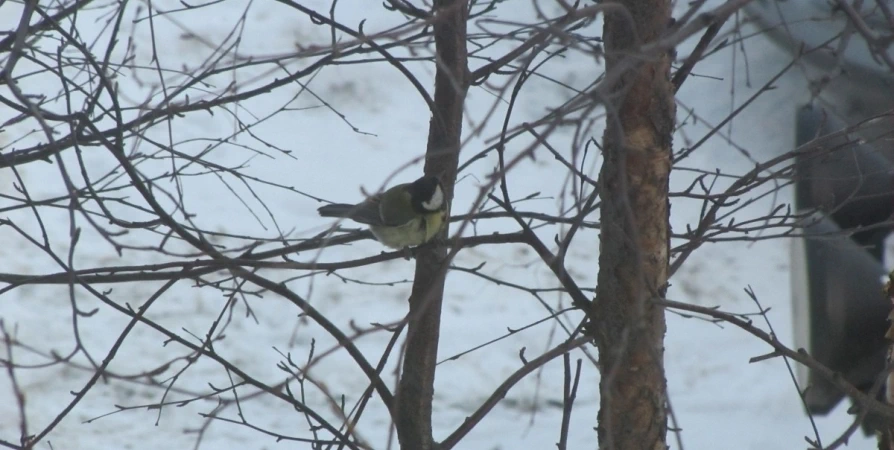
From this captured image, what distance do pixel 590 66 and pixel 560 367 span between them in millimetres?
4299

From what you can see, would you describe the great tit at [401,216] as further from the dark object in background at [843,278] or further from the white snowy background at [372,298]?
the dark object in background at [843,278]

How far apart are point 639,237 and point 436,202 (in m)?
1.22

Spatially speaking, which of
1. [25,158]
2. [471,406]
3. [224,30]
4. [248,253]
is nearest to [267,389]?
[248,253]

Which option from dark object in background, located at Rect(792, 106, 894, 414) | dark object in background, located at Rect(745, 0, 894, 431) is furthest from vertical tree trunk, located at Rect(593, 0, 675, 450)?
dark object in background, located at Rect(792, 106, 894, 414)

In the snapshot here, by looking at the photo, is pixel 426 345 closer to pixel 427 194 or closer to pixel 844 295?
pixel 427 194

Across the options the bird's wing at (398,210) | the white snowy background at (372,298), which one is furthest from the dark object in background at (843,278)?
the bird's wing at (398,210)

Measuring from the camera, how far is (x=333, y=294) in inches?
249

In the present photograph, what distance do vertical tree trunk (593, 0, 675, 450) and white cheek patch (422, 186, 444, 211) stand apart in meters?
0.92

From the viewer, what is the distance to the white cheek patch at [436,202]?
2.84 m

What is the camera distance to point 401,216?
353 centimetres

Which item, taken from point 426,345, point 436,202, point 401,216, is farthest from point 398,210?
point 426,345

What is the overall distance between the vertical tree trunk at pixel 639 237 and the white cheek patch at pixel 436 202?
0.92 meters

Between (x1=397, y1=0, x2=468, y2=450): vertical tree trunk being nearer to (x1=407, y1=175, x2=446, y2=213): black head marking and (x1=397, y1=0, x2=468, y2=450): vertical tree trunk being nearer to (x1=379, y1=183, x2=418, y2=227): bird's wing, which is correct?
(x1=407, y1=175, x2=446, y2=213): black head marking

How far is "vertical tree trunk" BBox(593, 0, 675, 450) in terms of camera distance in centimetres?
185
